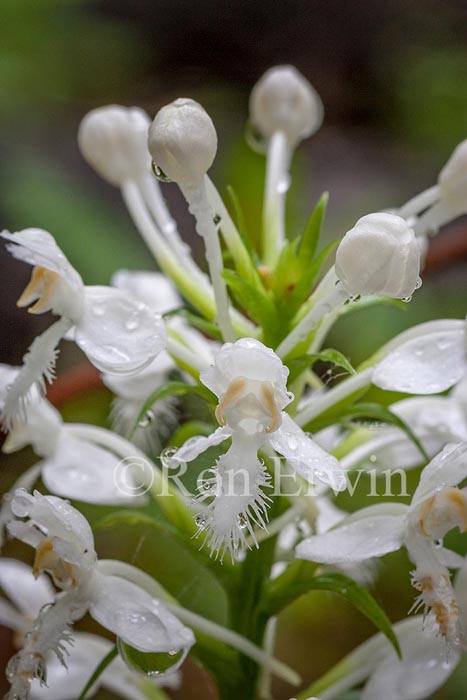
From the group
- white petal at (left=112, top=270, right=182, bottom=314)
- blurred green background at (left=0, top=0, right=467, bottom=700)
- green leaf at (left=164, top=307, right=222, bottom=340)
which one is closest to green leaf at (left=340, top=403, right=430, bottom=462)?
green leaf at (left=164, top=307, right=222, bottom=340)

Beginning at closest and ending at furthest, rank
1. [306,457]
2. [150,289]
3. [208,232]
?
1. [306,457]
2. [208,232]
3. [150,289]

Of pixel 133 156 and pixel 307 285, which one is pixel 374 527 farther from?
pixel 133 156

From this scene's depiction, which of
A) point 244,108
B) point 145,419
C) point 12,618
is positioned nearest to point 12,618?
point 12,618

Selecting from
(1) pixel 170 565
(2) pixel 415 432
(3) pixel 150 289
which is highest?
(3) pixel 150 289

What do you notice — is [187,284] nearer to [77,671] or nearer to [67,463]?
[67,463]

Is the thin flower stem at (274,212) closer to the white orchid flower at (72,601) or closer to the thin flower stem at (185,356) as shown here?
the thin flower stem at (185,356)

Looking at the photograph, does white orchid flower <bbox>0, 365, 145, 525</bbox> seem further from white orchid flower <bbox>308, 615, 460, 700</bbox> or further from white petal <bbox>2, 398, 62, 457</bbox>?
white orchid flower <bbox>308, 615, 460, 700</bbox>

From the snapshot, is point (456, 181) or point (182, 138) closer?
point (182, 138)
